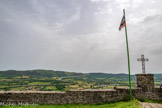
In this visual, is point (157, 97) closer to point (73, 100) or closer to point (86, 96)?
point (86, 96)

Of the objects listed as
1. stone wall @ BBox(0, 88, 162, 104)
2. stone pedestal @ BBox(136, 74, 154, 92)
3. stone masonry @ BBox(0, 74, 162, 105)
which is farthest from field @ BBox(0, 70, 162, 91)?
stone pedestal @ BBox(136, 74, 154, 92)

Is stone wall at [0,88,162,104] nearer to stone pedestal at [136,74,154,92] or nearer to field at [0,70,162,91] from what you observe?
stone pedestal at [136,74,154,92]

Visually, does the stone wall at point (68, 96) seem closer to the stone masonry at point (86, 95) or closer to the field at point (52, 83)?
the stone masonry at point (86, 95)

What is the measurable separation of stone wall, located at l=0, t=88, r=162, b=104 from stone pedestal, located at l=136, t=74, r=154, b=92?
364mm

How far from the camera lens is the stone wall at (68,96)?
10.4 meters

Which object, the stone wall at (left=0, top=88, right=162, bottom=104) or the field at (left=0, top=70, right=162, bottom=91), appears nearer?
the stone wall at (left=0, top=88, right=162, bottom=104)

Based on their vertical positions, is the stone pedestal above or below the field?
above

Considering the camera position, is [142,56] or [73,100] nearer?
[73,100]

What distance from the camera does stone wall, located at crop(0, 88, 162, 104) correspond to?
1044 cm

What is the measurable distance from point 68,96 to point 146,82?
7000 millimetres

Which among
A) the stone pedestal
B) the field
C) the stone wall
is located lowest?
the field

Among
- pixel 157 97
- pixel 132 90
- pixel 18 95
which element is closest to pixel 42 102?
pixel 18 95

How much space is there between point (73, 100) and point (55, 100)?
1609 millimetres

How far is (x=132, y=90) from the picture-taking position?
10352 millimetres
